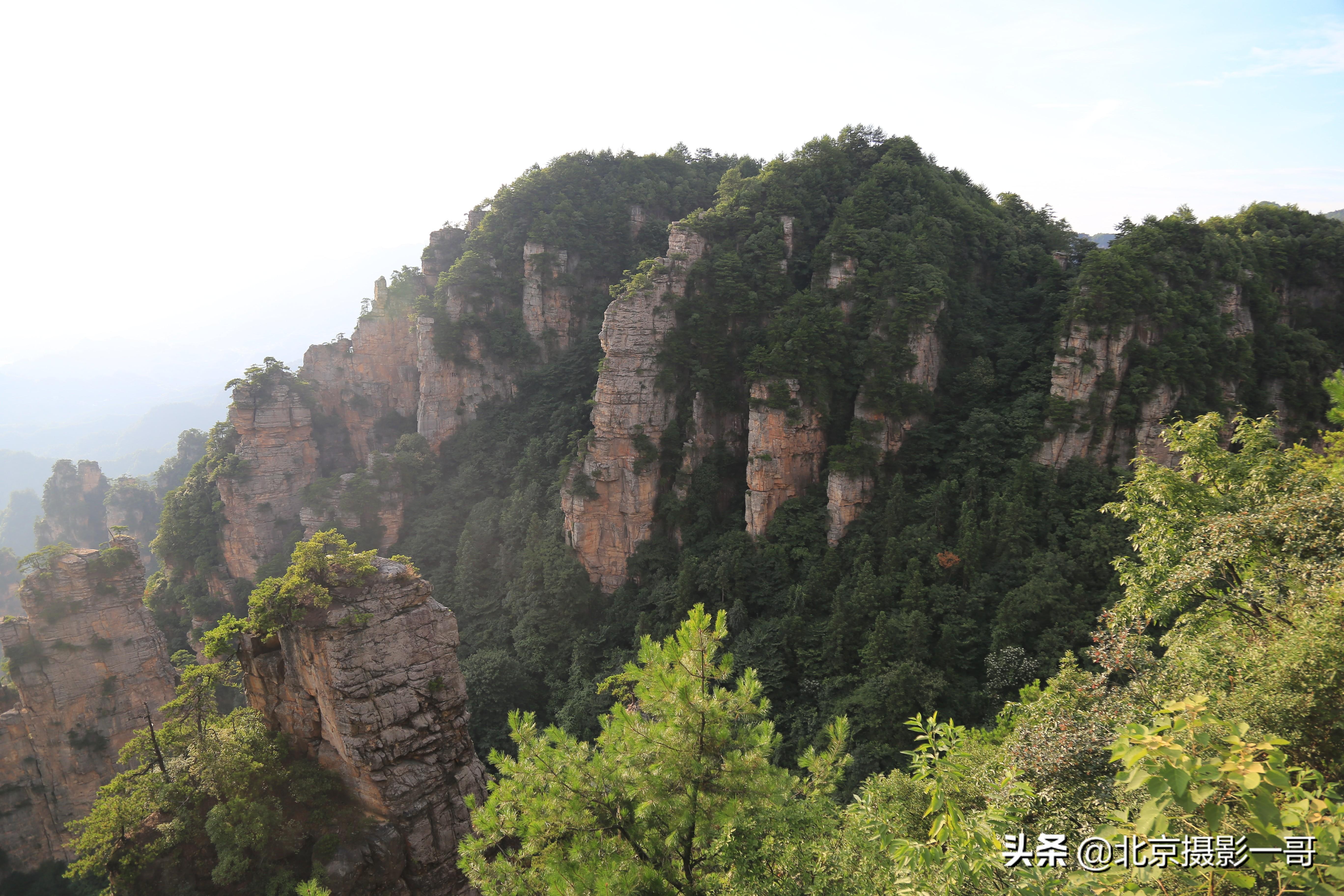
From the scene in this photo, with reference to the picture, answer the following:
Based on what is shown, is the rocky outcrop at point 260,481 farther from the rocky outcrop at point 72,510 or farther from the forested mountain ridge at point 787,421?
the rocky outcrop at point 72,510

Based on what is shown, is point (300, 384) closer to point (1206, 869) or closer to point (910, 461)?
point (910, 461)

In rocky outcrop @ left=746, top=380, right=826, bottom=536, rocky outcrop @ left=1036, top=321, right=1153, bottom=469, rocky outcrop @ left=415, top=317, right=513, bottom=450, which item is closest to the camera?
rocky outcrop @ left=1036, top=321, right=1153, bottom=469

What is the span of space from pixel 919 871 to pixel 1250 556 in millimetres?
7925

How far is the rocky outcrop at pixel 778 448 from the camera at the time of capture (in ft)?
95.2

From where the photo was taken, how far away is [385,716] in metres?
16.4

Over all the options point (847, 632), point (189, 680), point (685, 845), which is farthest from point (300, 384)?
point (685, 845)

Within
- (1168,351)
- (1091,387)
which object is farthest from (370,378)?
(1168,351)

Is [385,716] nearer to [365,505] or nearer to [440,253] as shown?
[365,505]

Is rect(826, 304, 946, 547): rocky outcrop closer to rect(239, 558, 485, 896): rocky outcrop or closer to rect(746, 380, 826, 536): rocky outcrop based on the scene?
rect(746, 380, 826, 536): rocky outcrop

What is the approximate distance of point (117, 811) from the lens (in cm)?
1471

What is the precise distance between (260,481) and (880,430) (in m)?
41.3

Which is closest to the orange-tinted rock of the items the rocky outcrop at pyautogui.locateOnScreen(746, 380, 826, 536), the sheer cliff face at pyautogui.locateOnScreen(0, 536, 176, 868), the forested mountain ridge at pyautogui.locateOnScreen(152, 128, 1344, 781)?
the forested mountain ridge at pyautogui.locateOnScreen(152, 128, 1344, 781)

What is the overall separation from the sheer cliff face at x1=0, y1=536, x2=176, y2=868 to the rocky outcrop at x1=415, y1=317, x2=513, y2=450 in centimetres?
1906

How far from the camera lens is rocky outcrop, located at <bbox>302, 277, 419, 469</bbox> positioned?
45094 mm
